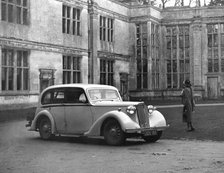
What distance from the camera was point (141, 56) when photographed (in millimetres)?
38344

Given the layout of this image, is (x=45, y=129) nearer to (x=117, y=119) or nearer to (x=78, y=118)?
(x=78, y=118)

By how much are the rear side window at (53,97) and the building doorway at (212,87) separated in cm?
2709

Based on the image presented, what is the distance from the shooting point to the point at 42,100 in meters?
13.3

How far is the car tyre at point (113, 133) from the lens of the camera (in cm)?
1132

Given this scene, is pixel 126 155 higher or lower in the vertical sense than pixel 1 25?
lower

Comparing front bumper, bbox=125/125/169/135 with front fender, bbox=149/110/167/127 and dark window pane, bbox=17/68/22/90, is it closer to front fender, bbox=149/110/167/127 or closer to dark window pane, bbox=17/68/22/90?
front fender, bbox=149/110/167/127

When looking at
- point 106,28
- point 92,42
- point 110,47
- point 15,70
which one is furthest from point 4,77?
point 110,47

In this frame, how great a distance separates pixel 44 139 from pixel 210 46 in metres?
28.1

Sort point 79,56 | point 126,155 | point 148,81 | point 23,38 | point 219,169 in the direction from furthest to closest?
1. point 148,81
2. point 79,56
3. point 23,38
4. point 126,155
5. point 219,169

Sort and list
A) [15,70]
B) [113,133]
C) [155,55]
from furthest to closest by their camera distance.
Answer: [155,55] < [15,70] < [113,133]

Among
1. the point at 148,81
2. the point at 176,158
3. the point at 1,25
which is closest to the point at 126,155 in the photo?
the point at 176,158

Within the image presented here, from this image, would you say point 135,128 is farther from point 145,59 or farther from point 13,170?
point 145,59

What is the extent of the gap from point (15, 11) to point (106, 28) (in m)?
11.0

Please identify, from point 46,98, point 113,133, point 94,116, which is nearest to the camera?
point 113,133
